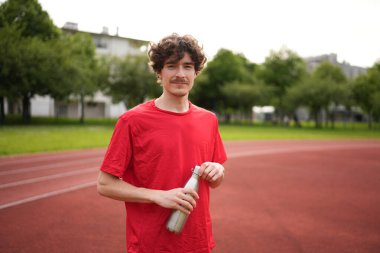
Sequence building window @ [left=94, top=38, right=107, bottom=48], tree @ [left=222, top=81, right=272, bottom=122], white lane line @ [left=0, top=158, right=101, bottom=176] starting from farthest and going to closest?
1. building window @ [left=94, top=38, right=107, bottom=48]
2. tree @ [left=222, top=81, right=272, bottom=122]
3. white lane line @ [left=0, top=158, right=101, bottom=176]

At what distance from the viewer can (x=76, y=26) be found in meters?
51.3

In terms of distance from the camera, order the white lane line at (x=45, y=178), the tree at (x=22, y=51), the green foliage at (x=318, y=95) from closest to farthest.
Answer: the white lane line at (x=45, y=178)
the tree at (x=22, y=51)
the green foliage at (x=318, y=95)

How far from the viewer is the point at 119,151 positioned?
6.10 feet

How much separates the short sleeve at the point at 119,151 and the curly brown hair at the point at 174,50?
0.46m

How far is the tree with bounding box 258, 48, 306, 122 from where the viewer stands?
181 ft

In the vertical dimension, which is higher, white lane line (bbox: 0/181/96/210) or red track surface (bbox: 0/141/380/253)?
white lane line (bbox: 0/181/96/210)

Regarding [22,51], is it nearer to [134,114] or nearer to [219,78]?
[134,114]

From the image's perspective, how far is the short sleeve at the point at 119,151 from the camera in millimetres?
1844

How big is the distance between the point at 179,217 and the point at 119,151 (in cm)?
50

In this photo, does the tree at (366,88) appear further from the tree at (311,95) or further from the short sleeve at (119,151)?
the short sleeve at (119,151)

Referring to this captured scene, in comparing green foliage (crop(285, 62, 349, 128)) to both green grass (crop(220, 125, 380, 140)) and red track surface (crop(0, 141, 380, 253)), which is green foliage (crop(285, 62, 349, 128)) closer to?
green grass (crop(220, 125, 380, 140))

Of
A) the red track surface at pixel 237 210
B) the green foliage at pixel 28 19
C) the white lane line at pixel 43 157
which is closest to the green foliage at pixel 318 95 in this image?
the green foliage at pixel 28 19

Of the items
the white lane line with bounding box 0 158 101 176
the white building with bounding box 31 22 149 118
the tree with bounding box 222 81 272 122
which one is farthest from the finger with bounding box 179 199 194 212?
the white building with bounding box 31 22 149 118

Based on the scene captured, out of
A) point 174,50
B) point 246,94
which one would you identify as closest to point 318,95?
point 246,94
